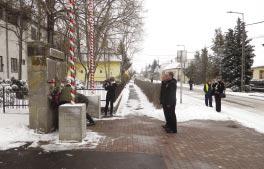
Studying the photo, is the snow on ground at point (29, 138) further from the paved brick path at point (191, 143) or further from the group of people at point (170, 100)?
the group of people at point (170, 100)

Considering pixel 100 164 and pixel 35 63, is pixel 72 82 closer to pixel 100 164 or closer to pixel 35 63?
pixel 35 63

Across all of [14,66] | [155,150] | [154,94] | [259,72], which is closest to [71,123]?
[155,150]

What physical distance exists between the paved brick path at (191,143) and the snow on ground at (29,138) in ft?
1.24

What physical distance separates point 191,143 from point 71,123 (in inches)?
121

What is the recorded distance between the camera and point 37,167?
621cm

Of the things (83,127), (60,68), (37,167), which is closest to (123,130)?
(83,127)

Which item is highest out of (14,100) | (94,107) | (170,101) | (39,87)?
(39,87)

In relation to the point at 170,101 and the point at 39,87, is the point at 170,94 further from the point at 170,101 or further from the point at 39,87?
the point at 39,87

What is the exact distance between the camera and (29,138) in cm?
860

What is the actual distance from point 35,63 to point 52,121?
174 centimetres

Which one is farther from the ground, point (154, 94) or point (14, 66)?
point (14, 66)

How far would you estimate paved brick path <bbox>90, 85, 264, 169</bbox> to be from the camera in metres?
6.86

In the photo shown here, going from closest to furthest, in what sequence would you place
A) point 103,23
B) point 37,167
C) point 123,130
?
1. point 37,167
2. point 123,130
3. point 103,23

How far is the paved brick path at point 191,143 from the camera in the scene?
22.5ft
